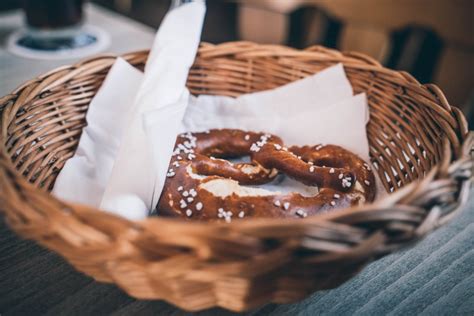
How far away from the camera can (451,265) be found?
1.83 ft

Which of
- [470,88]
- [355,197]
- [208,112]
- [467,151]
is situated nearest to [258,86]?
[208,112]

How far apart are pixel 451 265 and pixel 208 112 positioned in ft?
1.56

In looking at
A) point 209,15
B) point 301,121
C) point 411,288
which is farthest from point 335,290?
point 209,15

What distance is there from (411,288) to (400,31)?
1.20 m

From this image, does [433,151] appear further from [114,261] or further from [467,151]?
[114,261]

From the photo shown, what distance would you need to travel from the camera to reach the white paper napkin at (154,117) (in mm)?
582

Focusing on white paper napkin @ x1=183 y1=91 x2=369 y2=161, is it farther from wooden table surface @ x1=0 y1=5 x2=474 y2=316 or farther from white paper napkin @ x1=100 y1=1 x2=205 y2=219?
wooden table surface @ x1=0 y1=5 x2=474 y2=316

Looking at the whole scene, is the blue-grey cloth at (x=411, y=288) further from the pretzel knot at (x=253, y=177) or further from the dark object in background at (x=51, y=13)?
the dark object in background at (x=51, y=13)

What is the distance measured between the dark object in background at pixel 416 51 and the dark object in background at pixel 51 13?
→ 1.07 metres

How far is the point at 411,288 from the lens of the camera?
1.72 feet

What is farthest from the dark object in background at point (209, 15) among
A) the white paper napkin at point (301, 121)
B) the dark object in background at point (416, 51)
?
the white paper napkin at point (301, 121)

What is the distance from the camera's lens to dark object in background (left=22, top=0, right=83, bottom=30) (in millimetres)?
985

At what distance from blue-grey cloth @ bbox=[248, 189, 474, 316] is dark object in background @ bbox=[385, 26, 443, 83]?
41.3 inches

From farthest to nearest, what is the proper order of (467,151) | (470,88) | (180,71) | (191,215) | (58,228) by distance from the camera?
(470,88)
(180,71)
(191,215)
(467,151)
(58,228)
